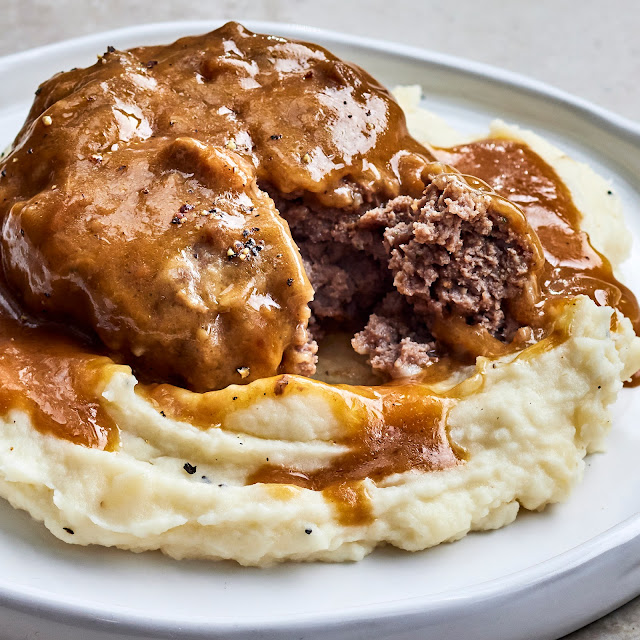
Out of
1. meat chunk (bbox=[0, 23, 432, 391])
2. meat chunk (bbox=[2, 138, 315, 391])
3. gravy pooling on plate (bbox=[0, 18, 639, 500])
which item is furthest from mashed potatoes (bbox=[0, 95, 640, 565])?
meat chunk (bbox=[0, 23, 432, 391])

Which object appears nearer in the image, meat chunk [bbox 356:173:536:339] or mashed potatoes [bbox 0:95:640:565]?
mashed potatoes [bbox 0:95:640:565]

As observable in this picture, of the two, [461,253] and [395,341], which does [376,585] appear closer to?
[395,341]

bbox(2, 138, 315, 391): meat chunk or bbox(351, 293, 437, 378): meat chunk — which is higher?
bbox(2, 138, 315, 391): meat chunk

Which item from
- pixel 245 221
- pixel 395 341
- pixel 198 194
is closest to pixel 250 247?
pixel 245 221

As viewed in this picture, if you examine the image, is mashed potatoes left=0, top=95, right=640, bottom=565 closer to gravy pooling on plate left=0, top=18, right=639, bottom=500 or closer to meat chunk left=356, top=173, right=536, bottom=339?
gravy pooling on plate left=0, top=18, right=639, bottom=500

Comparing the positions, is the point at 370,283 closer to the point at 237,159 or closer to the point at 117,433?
the point at 237,159

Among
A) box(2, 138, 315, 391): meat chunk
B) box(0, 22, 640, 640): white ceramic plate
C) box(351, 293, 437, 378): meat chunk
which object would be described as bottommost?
box(0, 22, 640, 640): white ceramic plate
